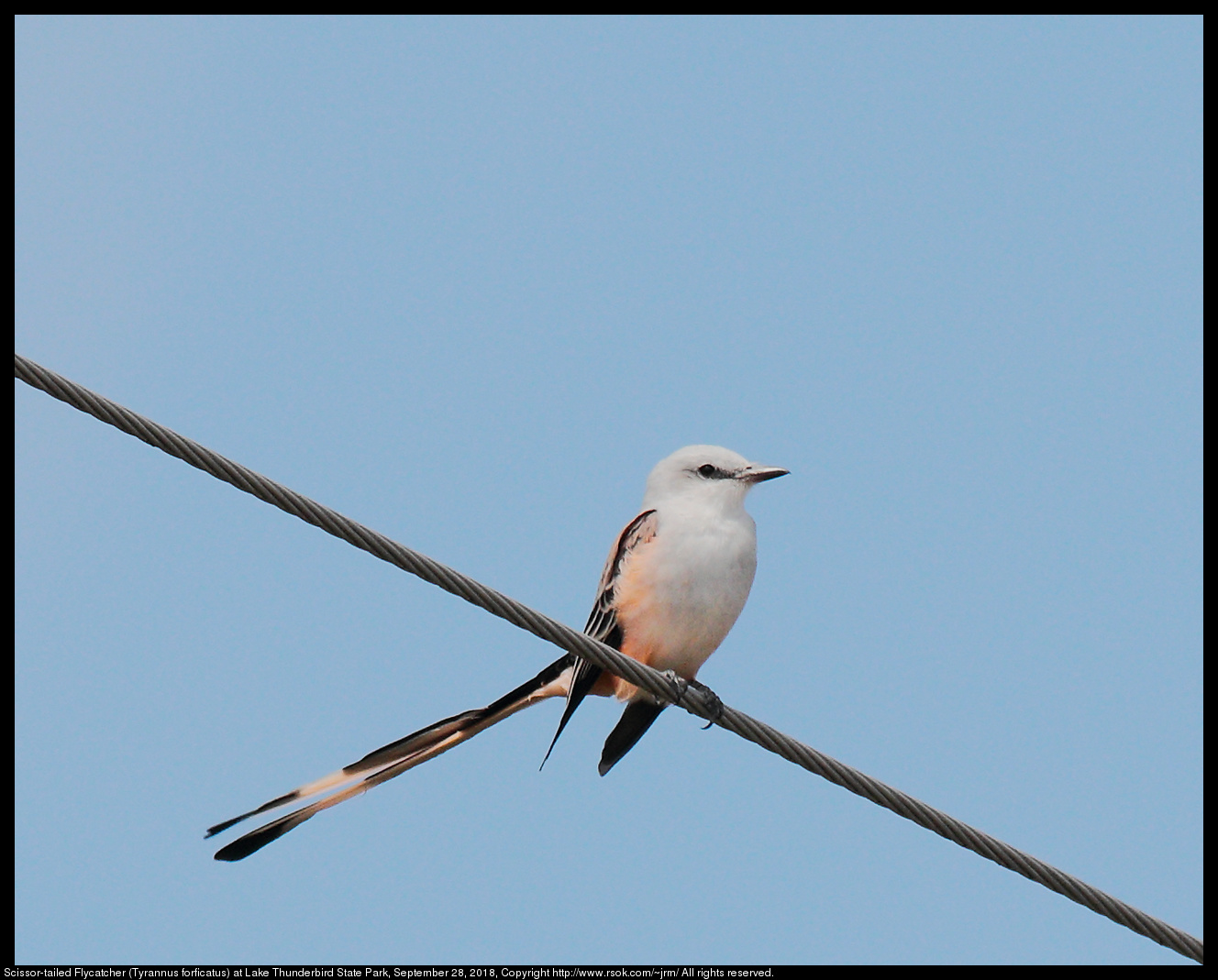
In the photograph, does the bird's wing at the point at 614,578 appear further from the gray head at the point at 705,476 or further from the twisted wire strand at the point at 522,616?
the twisted wire strand at the point at 522,616

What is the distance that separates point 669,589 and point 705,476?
1.92 feet

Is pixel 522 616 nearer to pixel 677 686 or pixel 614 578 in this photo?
pixel 677 686

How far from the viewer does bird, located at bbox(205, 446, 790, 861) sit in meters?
4.55

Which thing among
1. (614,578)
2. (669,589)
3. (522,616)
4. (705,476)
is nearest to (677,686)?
(669,589)

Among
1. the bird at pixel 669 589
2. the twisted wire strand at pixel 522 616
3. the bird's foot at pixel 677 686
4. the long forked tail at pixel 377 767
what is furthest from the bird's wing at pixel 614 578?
the twisted wire strand at pixel 522 616

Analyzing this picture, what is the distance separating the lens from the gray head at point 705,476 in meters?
4.96

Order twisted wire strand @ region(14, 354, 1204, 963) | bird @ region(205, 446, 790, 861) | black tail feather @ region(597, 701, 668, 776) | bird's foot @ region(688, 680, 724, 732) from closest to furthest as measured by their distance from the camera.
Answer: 1. twisted wire strand @ region(14, 354, 1204, 963)
2. bird's foot @ region(688, 680, 724, 732)
3. bird @ region(205, 446, 790, 861)
4. black tail feather @ region(597, 701, 668, 776)

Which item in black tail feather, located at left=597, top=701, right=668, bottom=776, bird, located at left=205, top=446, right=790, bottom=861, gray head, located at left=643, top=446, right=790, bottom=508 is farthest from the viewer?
gray head, located at left=643, top=446, right=790, bottom=508

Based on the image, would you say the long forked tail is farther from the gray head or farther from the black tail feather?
the gray head

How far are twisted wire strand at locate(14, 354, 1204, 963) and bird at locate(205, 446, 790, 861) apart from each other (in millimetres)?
1067

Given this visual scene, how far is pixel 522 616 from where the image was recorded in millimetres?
3264

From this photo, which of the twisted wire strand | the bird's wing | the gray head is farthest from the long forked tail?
the gray head

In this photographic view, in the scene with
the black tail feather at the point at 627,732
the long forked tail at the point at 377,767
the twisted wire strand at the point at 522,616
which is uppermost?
the twisted wire strand at the point at 522,616

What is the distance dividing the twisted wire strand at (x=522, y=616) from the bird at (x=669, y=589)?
3.50 ft
